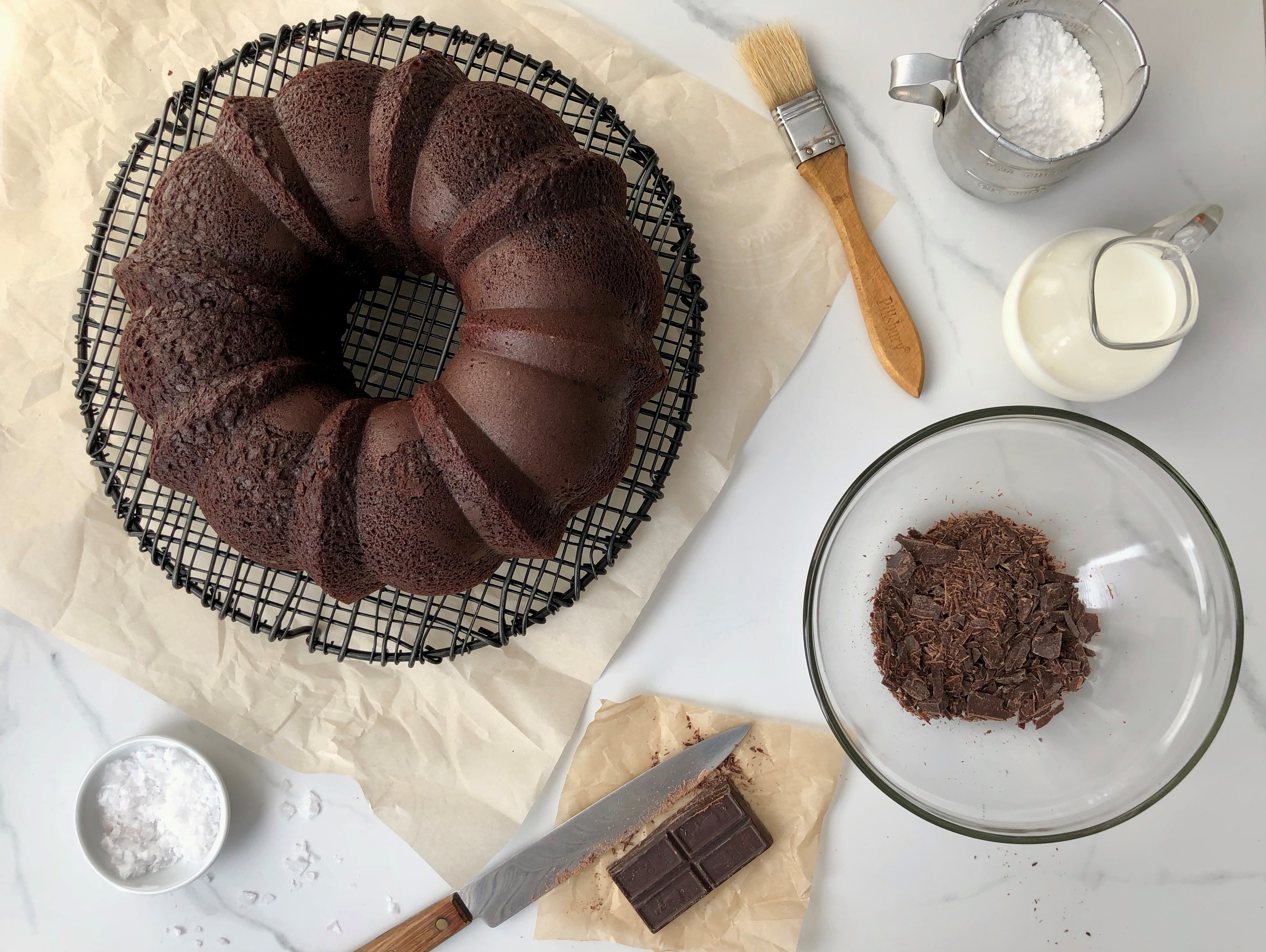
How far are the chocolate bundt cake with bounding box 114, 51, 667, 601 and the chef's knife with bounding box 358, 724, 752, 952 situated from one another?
0.68 metres

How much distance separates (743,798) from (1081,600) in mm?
934

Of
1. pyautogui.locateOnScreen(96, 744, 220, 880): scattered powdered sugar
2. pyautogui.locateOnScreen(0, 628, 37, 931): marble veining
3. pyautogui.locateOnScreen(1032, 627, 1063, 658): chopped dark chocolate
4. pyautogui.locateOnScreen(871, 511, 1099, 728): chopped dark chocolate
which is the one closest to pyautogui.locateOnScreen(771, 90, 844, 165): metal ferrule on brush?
pyautogui.locateOnScreen(871, 511, 1099, 728): chopped dark chocolate

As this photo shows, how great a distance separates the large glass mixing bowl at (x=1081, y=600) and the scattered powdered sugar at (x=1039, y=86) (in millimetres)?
614

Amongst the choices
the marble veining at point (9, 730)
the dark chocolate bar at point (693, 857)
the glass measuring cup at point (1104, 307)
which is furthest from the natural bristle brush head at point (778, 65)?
the marble veining at point (9, 730)

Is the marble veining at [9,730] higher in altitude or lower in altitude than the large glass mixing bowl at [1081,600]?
higher

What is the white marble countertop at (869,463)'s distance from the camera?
5.94 ft

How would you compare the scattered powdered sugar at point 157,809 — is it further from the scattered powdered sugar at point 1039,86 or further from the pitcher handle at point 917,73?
the scattered powdered sugar at point 1039,86

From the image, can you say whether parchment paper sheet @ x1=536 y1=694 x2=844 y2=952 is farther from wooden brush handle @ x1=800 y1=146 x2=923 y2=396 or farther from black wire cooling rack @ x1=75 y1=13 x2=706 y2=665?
wooden brush handle @ x1=800 y1=146 x2=923 y2=396

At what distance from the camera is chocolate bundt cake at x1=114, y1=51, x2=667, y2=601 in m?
1.44

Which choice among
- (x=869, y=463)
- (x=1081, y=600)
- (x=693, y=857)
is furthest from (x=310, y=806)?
(x=1081, y=600)

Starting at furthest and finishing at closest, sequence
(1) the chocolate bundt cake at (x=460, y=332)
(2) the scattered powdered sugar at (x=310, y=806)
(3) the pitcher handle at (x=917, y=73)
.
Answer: (2) the scattered powdered sugar at (x=310, y=806) → (3) the pitcher handle at (x=917, y=73) → (1) the chocolate bundt cake at (x=460, y=332)

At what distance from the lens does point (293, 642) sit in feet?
6.07

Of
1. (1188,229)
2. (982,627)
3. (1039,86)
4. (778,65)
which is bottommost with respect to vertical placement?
(982,627)

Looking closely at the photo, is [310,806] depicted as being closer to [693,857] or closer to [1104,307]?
[693,857]
